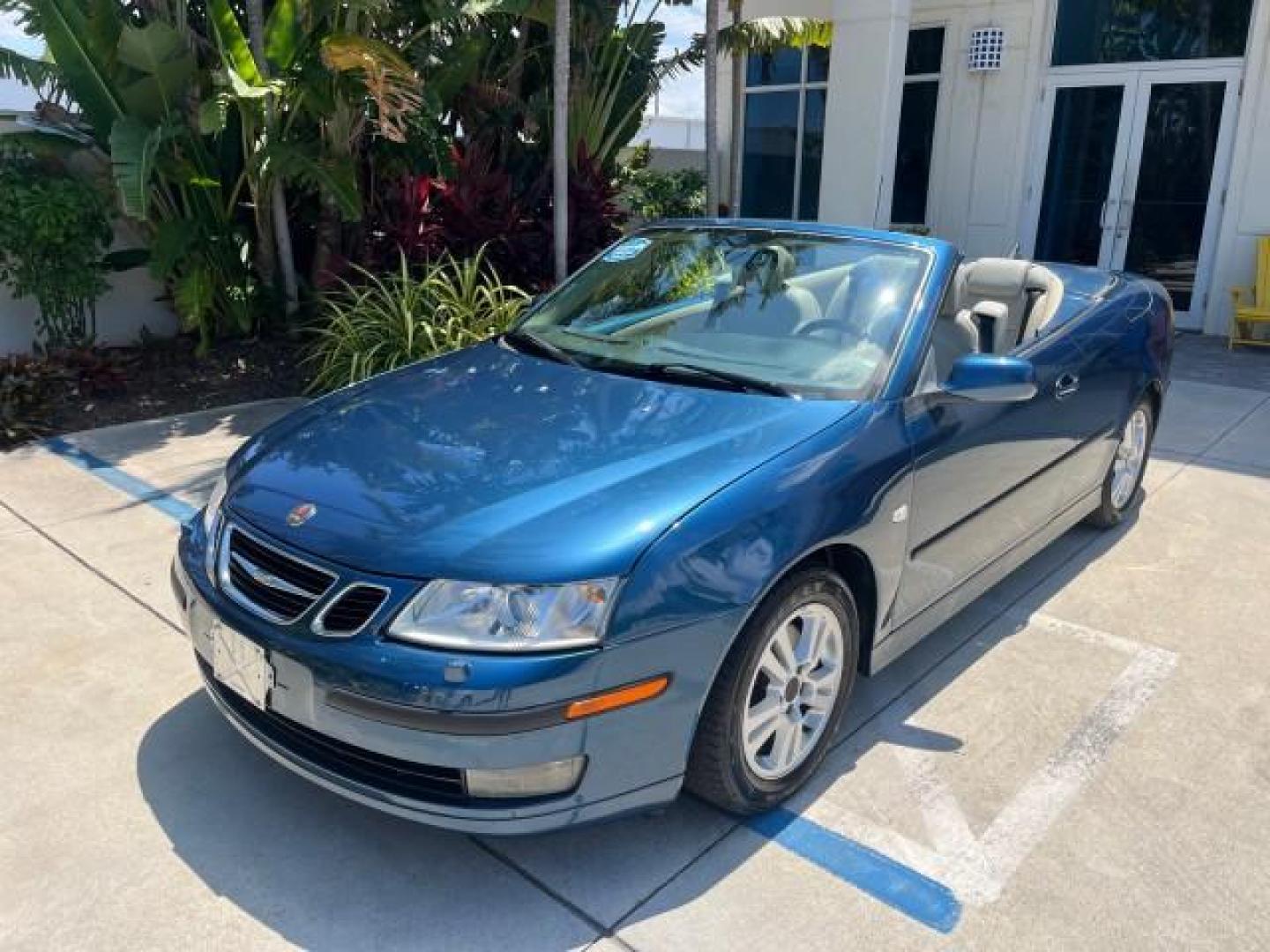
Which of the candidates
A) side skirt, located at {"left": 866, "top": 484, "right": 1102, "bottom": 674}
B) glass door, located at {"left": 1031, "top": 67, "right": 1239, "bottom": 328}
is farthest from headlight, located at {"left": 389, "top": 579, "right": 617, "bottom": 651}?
glass door, located at {"left": 1031, "top": 67, "right": 1239, "bottom": 328}

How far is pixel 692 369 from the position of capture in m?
3.31

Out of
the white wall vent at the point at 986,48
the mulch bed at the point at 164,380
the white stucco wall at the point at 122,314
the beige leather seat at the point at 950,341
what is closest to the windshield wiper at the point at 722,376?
the beige leather seat at the point at 950,341

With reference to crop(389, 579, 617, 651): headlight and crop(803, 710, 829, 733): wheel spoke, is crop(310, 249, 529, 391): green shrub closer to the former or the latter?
crop(803, 710, 829, 733): wheel spoke

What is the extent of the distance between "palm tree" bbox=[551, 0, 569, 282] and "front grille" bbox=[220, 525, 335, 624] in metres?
6.00

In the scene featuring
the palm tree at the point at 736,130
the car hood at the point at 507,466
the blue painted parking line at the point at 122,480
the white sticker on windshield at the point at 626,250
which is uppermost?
the palm tree at the point at 736,130

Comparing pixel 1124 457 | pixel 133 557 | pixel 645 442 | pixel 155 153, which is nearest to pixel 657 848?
pixel 645 442

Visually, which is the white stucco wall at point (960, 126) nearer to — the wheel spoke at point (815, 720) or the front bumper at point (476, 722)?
the wheel spoke at point (815, 720)

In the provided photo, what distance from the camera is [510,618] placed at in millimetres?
2318

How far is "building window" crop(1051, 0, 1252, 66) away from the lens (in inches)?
397

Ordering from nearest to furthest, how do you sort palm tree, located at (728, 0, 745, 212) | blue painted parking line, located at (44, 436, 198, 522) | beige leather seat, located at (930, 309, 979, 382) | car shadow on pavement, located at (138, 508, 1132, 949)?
car shadow on pavement, located at (138, 508, 1132, 949) → beige leather seat, located at (930, 309, 979, 382) → blue painted parking line, located at (44, 436, 198, 522) → palm tree, located at (728, 0, 745, 212)

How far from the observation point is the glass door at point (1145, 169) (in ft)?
33.9

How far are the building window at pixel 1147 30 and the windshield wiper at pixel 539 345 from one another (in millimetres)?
9456

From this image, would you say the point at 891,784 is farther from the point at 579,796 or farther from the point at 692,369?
the point at 692,369

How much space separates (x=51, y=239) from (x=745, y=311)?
17.4 feet
